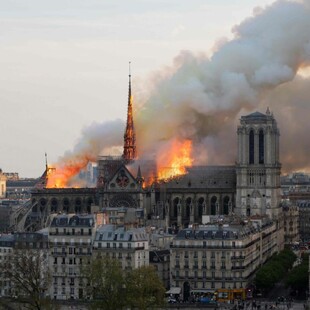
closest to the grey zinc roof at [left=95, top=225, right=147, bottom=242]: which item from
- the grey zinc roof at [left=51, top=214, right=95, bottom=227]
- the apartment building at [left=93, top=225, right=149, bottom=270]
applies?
the apartment building at [left=93, top=225, right=149, bottom=270]

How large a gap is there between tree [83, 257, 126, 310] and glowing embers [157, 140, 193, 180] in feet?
261

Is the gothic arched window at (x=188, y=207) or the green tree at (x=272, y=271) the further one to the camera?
the gothic arched window at (x=188, y=207)

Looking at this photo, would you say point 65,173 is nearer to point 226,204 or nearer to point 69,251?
point 226,204

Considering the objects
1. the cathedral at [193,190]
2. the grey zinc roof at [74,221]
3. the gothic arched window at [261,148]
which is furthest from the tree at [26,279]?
the gothic arched window at [261,148]

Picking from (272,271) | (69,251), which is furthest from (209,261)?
(69,251)

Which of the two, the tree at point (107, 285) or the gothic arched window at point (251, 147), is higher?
the gothic arched window at point (251, 147)

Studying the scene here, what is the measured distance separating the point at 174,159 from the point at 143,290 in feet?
281

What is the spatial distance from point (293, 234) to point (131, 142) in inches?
1029

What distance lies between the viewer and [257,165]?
17012 centimetres

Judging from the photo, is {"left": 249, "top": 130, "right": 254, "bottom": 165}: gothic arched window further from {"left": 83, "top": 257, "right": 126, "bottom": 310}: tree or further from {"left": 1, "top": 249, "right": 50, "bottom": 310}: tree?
{"left": 83, "top": 257, "right": 126, "bottom": 310}: tree

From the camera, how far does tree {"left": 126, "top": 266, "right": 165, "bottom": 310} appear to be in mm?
96500

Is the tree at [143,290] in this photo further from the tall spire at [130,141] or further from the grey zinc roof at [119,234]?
the tall spire at [130,141]

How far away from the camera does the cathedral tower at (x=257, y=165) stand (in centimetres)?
16912

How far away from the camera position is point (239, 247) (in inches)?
4702
